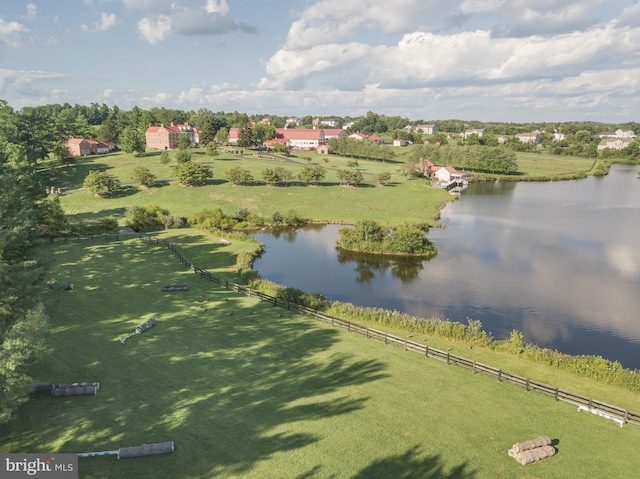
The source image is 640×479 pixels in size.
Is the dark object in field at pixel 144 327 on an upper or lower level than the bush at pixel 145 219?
lower

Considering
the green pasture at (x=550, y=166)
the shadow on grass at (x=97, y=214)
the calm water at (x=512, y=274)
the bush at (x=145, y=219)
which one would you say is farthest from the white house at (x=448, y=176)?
the shadow on grass at (x=97, y=214)

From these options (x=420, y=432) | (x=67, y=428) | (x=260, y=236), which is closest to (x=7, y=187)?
(x=67, y=428)

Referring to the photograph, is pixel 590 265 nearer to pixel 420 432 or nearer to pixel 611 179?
pixel 420 432

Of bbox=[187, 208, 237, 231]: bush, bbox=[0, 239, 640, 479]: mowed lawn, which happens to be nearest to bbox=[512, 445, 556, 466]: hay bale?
bbox=[0, 239, 640, 479]: mowed lawn

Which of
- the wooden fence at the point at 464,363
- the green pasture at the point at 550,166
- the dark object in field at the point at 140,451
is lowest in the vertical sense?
the wooden fence at the point at 464,363

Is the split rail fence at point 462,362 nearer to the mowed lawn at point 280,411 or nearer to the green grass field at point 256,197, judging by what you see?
the mowed lawn at point 280,411

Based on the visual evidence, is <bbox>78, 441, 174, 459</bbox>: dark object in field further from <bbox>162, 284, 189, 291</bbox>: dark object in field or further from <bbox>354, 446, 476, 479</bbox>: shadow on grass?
<bbox>162, 284, 189, 291</bbox>: dark object in field
